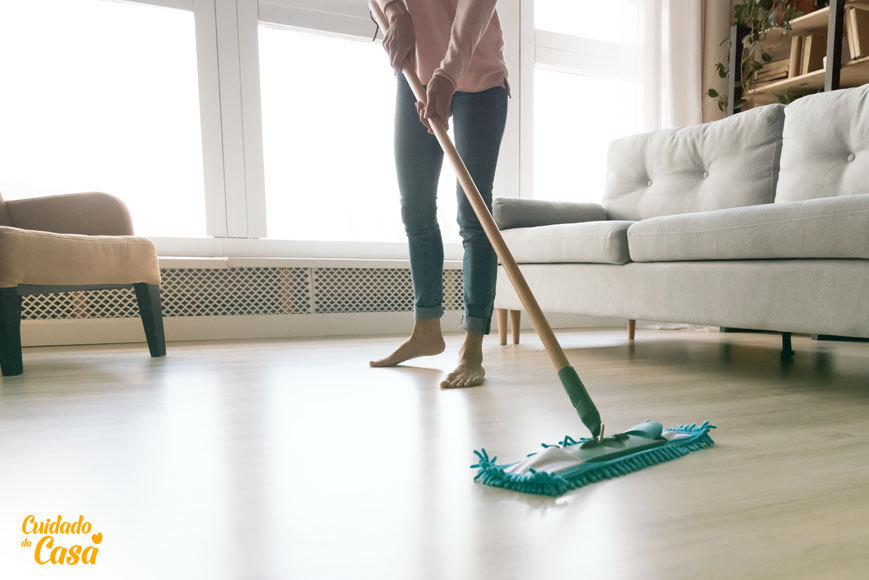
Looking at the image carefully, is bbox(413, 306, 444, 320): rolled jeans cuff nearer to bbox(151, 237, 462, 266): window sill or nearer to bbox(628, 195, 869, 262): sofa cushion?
bbox(628, 195, 869, 262): sofa cushion

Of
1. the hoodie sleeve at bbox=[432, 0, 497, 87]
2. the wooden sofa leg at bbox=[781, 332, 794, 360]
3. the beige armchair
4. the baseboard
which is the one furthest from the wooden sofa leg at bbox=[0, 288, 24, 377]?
the wooden sofa leg at bbox=[781, 332, 794, 360]

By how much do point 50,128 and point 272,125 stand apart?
2.91 ft

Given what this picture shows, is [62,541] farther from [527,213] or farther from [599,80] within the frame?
[599,80]

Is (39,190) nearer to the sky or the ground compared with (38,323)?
nearer to the sky

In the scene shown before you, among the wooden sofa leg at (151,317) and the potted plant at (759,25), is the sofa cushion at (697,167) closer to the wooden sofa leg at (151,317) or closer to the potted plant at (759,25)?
the potted plant at (759,25)

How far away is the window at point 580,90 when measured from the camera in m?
3.39

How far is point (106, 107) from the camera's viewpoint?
2598 millimetres

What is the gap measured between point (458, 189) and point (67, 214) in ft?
4.64

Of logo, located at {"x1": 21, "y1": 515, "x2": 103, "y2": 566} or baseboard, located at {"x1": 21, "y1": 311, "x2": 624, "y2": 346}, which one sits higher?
logo, located at {"x1": 21, "y1": 515, "x2": 103, "y2": 566}

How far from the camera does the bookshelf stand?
278 cm

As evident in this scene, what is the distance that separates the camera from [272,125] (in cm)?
282

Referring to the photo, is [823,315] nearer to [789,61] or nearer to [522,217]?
[522,217]

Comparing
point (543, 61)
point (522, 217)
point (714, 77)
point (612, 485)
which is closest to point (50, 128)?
point (522, 217)

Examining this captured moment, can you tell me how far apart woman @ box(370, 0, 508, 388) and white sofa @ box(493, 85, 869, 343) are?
1.67 ft
